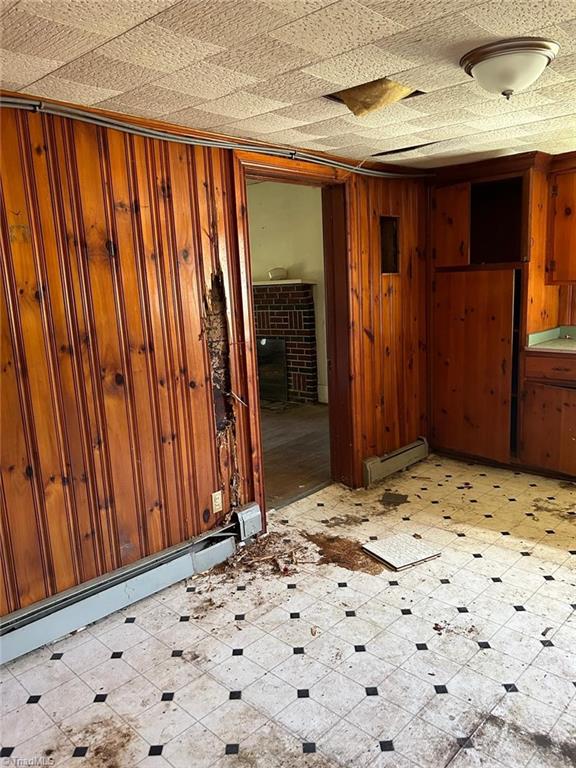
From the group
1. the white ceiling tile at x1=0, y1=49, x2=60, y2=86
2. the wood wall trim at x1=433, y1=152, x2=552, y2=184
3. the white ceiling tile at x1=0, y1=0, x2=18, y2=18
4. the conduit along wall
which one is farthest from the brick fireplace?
the white ceiling tile at x1=0, y1=0, x2=18, y2=18

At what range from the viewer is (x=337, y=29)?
164 centimetres

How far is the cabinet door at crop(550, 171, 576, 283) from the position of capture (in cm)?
394

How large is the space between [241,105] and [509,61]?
3.53 feet

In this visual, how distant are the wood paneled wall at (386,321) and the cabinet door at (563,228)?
3.10 ft

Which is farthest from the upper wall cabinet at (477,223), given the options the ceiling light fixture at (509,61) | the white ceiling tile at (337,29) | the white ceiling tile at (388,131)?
the white ceiling tile at (337,29)

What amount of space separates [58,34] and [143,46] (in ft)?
0.81

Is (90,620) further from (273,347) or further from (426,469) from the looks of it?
(273,347)

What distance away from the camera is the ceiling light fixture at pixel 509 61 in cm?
181

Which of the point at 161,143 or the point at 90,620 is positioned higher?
the point at 161,143

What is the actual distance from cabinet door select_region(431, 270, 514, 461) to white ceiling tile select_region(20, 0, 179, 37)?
3222 mm

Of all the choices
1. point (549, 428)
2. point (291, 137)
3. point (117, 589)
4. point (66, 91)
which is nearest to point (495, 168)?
point (291, 137)

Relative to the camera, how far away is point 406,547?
314 centimetres

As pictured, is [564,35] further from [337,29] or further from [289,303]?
[289,303]

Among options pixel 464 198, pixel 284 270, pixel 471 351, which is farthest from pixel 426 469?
pixel 284 270
